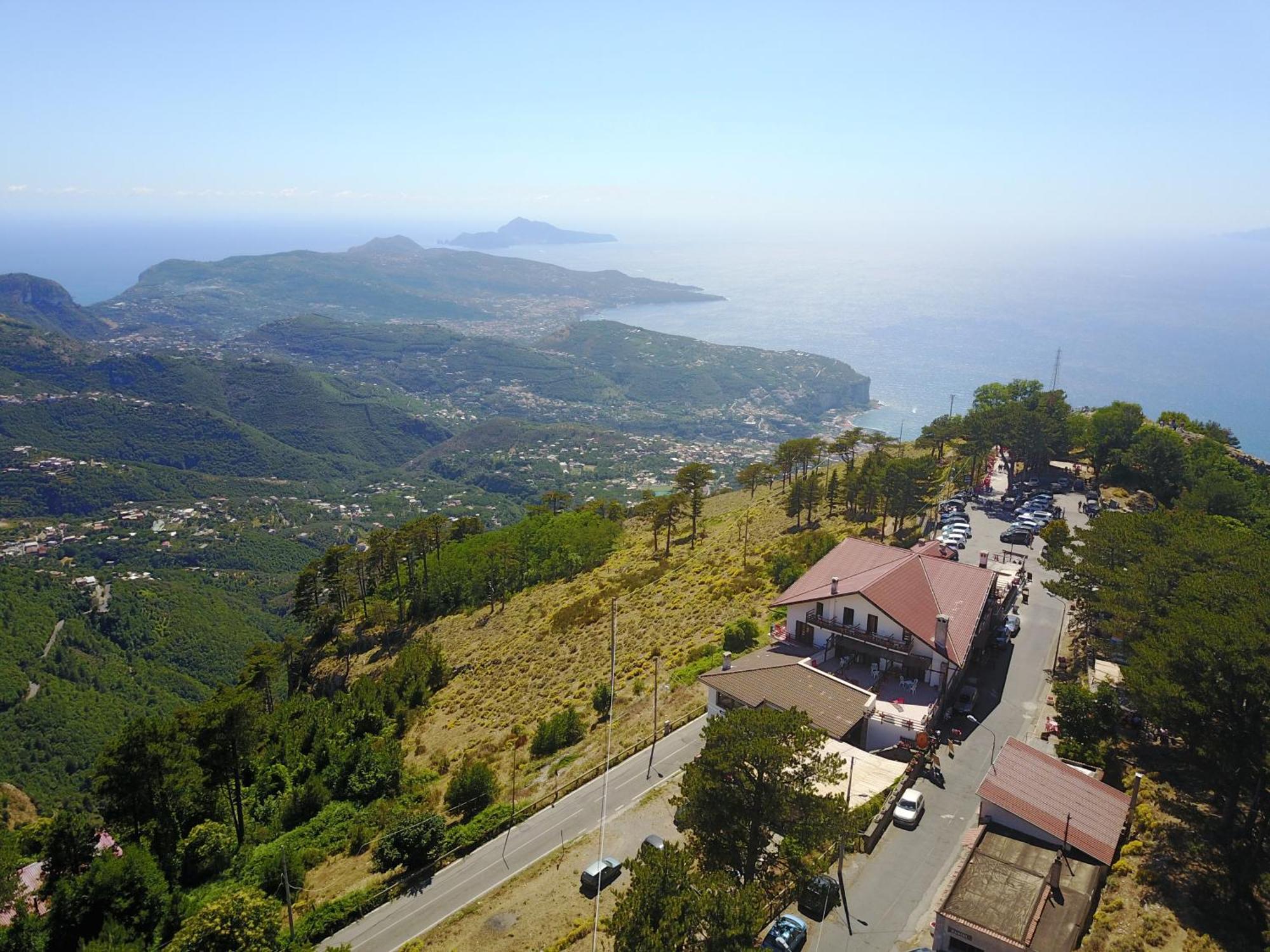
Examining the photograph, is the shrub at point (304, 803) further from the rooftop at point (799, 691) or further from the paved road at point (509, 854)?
the rooftop at point (799, 691)

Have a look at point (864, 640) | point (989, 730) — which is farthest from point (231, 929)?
point (989, 730)

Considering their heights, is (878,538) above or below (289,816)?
above

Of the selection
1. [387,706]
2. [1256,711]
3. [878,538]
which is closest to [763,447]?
[878,538]

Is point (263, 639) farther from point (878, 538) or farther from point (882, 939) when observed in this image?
point (882, 939)

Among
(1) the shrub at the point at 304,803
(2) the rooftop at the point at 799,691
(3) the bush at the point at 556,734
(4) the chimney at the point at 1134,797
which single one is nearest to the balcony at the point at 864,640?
(2) the rooftop at the point at 799,691

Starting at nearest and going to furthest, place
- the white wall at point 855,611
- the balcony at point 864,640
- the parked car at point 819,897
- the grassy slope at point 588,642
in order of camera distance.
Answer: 1. the parked car at point 819,897
2. the balcony at point 864,640
3. the white wall at point 855,611
4. the grassy slope at point 588,642

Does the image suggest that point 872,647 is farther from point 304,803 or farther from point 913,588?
point 304,803
